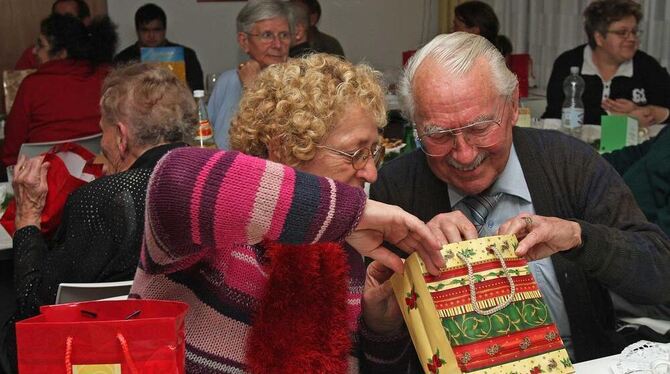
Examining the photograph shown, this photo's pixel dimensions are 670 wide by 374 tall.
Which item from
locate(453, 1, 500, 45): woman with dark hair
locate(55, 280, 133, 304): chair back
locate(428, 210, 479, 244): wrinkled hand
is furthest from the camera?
locate(453, 1, 500, 45): woman with dark hair

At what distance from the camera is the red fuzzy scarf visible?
1728 mm

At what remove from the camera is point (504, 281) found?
1.76 metres

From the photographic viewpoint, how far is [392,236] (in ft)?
5.04

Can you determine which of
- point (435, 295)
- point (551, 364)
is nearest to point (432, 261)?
point (435, 295)

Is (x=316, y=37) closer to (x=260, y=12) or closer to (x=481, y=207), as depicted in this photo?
(x=260, y=12)

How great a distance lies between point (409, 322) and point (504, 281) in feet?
0.72

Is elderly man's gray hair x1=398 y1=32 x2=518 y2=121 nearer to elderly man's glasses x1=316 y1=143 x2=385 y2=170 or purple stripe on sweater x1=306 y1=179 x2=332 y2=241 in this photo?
elderly man's glasses x1=316 y1=143 x2=385 y2=170

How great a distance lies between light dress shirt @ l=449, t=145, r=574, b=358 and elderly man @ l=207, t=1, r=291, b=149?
281 cm

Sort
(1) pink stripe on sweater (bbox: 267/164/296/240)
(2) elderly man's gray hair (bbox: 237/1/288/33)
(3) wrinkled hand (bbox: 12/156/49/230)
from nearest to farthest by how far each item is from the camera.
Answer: (1) pink stripe on sweater (bbox: 267/164/296/240) < (3) wrinkled hand (bbox: 12/156/49/230) < (2) elderly man's gray hair (bbox: 237/1/288/33)

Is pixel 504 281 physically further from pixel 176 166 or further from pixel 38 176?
pixel 38 176

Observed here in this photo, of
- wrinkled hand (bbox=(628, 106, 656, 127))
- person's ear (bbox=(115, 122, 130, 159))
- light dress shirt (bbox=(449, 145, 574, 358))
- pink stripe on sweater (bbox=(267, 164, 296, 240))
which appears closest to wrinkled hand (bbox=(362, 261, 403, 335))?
light dress shirt (bbox=(449, 145, 574, 358))

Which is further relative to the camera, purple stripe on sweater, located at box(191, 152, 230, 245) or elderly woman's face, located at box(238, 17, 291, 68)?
elderly woman's face, located at box(238, 17, 291, 68)

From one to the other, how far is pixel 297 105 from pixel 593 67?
4.12 m

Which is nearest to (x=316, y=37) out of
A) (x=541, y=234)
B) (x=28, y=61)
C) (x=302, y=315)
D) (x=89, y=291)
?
(x=28, y=61)
